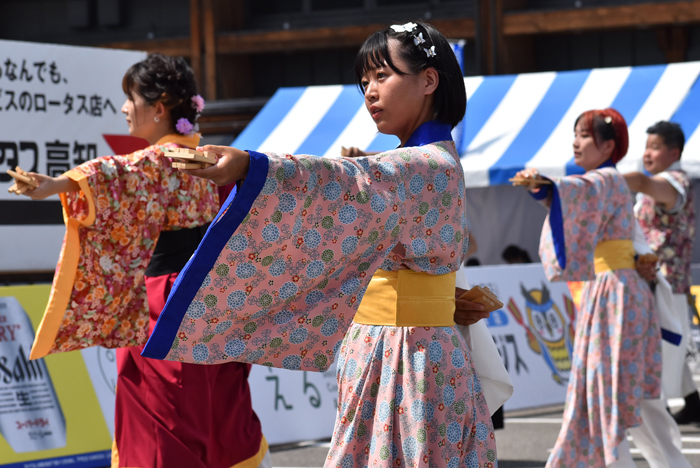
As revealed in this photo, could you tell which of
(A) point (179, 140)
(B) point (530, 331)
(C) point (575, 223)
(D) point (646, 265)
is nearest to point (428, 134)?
(A) point (179, 140)

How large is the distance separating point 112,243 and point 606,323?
2077mm

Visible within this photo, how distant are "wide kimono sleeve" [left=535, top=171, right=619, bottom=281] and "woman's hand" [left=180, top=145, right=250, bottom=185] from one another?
82.7 inches

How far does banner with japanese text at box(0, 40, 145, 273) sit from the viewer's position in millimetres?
5234

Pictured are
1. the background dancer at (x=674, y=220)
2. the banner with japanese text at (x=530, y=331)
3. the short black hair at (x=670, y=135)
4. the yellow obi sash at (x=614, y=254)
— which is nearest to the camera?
the yellow obi sash at (x=614, y=254)

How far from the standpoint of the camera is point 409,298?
2.11m

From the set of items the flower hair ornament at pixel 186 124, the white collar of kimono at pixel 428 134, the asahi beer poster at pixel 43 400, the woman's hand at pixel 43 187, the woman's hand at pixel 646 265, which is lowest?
the asahi beer poster at pixel 43 400

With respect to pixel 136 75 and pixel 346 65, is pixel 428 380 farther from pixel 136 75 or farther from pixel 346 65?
pixel 346 65

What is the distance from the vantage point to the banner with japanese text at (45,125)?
17.2ft

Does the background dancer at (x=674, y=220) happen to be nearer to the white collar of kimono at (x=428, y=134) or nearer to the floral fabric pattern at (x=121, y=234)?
the floral fabric pattern at (x=121, y=234)

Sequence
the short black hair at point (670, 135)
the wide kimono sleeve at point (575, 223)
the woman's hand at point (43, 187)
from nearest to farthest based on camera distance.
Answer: the woman's hand at point (43, 187) → the wide kimono sleeve at point (575, 223) → the short black hair at point (670, 135)

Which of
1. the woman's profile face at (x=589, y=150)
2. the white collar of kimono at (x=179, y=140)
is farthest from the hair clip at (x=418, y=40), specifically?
the woman's profile face at (x=589, y=150)

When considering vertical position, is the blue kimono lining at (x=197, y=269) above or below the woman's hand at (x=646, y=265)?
above

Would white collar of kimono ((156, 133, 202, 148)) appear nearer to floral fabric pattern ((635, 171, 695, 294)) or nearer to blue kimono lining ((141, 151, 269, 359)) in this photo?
blue kimono lining ((141, 151, 269, 359))

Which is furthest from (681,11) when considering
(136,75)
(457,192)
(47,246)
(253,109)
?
(457,192)
